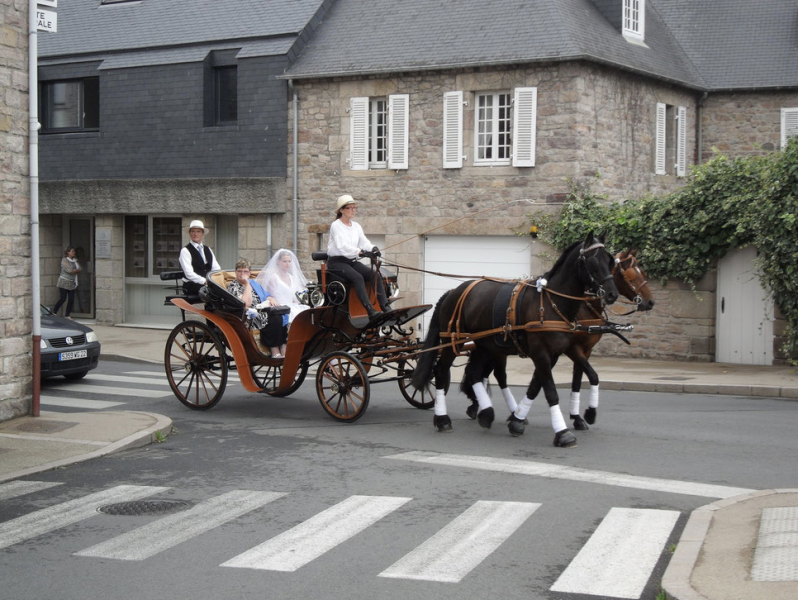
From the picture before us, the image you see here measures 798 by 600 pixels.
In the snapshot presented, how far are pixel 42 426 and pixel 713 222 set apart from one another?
1120 cm

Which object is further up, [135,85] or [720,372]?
[135,85]

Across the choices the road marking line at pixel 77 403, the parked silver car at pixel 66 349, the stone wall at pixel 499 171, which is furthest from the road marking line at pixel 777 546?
the stone wall at pixel 499 171

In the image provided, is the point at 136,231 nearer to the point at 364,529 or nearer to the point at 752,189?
the point at 752,189

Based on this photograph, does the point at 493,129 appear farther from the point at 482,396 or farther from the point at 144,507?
the point at 144,507

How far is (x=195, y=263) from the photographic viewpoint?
13.4 m

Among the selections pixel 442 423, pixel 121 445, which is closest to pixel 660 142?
pixel 442 423

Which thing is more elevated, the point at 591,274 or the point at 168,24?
the point at 168,24

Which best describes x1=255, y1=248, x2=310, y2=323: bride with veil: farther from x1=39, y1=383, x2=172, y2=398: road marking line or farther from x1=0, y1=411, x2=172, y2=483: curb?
x1=39, y1=383, x2=172, y2=398: road marking line

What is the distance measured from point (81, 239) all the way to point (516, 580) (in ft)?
74.1

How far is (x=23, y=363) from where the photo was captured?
12.0 meters

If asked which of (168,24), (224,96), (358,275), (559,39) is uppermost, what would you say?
(168,24)

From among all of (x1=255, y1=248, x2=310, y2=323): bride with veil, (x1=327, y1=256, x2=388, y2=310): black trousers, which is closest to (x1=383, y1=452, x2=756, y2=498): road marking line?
(x1=327, y1=256, x2=388, y2=310): black trousers

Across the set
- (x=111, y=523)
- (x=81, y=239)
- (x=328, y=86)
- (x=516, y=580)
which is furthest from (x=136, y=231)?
(x=516, y=580)

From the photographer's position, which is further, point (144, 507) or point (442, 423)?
point (442, 423)
